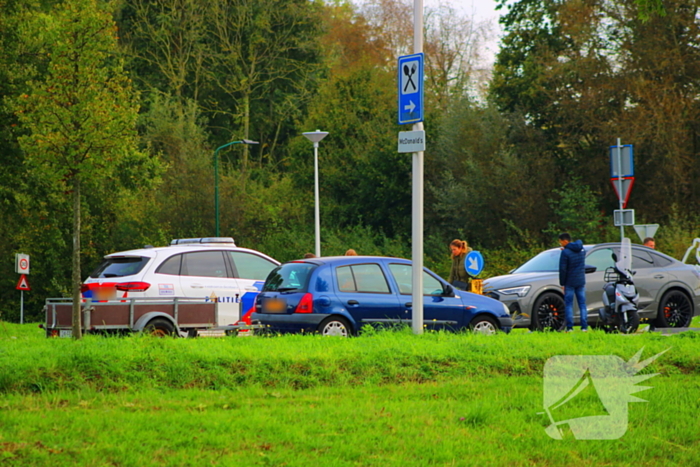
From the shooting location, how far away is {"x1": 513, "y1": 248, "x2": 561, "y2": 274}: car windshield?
56.4ft

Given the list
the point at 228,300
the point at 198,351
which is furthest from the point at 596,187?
the point at 198,351

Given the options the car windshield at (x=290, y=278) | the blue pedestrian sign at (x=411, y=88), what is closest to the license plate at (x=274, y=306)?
the car windshield at (x=290, y=278)

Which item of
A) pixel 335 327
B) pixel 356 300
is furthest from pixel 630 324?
pixel 335 327

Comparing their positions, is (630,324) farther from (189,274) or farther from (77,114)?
(77,114)

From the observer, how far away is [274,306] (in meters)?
13.1

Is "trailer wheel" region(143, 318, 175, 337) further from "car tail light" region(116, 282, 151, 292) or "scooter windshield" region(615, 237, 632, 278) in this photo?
"scooter windshield" region(615, 237, 632, 278)

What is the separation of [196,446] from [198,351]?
10.7 feet

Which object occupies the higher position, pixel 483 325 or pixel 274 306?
pixel 274 306

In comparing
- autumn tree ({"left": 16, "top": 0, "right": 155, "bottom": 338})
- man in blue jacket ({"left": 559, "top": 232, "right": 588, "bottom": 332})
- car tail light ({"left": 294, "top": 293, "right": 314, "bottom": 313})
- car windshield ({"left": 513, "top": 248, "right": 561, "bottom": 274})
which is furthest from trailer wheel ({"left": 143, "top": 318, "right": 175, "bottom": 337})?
car windshield ({"left": 513, "top": 248, "right": 561, "bottom": 274})

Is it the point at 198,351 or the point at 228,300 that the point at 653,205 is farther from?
the point at 198,351

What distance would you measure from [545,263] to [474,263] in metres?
2.34

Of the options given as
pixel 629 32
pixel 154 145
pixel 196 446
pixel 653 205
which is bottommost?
pixel 196 446

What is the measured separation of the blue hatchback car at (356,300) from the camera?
506 inches

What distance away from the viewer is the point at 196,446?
6332 mm
